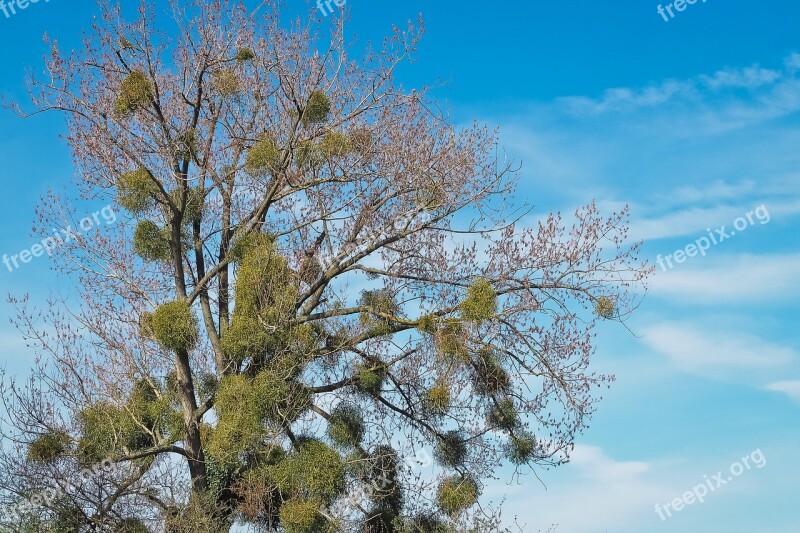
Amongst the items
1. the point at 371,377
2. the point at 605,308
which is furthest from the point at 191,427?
the point at 605,308

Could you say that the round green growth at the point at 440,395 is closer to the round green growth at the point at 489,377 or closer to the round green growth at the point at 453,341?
the round green growth at the point at 453,341

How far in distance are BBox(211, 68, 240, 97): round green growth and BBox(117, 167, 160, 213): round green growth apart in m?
1.77

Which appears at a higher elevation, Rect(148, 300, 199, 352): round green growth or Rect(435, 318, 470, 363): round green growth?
Rect(148, 300, 199, 352): round green growth

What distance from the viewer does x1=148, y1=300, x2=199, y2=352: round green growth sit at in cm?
1278

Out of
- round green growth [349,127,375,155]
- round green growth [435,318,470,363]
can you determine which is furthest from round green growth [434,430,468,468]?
round green growth [349,127,375,155]

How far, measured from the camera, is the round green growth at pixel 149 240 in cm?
1402

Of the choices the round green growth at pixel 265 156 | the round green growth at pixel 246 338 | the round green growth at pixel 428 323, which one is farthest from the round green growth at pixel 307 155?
the round green growth at pixel 428 323

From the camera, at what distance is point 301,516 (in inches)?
478

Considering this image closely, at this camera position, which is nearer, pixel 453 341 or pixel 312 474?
pixel 312 474

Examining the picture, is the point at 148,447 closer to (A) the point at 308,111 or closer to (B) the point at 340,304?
(B) the point at 340,304

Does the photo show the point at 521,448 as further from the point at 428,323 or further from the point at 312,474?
the point at 312,474

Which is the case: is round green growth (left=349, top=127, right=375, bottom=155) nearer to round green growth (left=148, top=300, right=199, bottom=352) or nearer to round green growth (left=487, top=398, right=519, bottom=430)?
round green growth (left=148, top=300, right=199, bottom=352)

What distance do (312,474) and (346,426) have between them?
1121 millimetres

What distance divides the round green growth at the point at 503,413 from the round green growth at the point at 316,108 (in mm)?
5105
